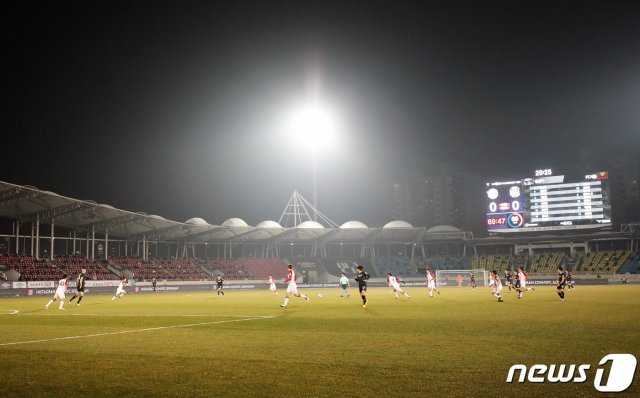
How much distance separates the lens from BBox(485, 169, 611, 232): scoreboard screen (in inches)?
3049

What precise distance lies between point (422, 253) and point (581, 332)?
96.6m

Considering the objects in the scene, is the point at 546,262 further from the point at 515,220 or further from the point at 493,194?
the point at 493,194

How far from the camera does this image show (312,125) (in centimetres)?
8175

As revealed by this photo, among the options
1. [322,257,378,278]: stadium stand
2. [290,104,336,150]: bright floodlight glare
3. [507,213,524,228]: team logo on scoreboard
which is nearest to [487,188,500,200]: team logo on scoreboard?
[507,213,524,228]: team logo on scoreboard

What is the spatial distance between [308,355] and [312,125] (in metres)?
71.5

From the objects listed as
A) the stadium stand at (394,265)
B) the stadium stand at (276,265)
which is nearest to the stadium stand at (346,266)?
the stadium stand at (276,265)

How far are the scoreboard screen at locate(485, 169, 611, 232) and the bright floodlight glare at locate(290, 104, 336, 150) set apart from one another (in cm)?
2655

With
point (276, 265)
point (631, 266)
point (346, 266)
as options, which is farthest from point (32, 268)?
point (631, 266)

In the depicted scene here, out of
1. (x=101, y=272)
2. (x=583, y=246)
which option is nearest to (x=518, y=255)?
(x=583, y=246)

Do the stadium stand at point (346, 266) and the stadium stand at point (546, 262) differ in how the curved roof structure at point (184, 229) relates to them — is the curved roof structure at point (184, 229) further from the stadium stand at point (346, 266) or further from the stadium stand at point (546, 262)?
the stadium stand at point (346, 266)

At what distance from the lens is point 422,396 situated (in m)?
7.90

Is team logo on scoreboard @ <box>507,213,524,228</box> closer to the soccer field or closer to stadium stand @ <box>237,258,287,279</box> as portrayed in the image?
stadium stand @ <box>237,258,287,279</box>

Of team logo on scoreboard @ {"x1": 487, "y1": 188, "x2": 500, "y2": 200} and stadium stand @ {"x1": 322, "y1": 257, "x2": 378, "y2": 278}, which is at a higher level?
team logo on scoreboard @ {"x1": 487, "y1": 188, "x2": 500, "y2": 200}

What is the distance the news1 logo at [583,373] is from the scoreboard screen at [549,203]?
74262 mm
